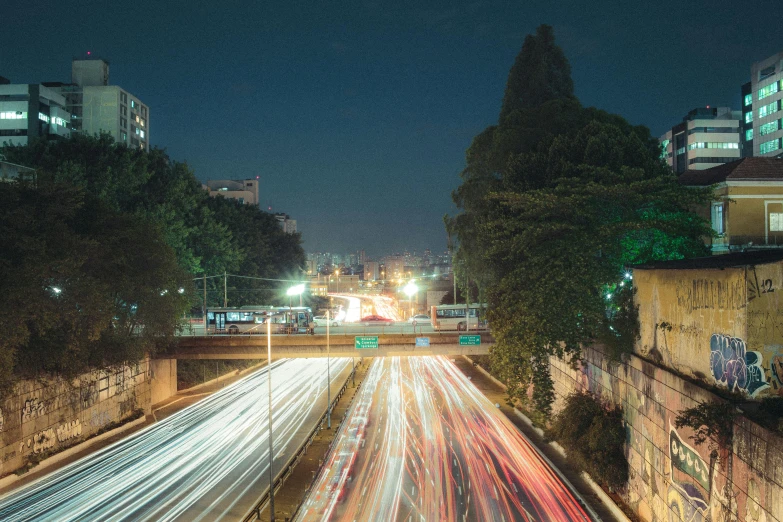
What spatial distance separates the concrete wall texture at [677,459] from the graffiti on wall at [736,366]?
0.64 metres

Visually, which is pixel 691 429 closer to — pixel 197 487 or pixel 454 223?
pixel 197 487

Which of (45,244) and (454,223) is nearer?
(45,244)

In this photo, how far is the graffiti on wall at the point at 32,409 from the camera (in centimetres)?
2478

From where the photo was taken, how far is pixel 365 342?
38.4 meters

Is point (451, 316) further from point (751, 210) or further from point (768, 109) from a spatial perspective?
point (768, 109)

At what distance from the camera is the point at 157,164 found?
48000 millimetres

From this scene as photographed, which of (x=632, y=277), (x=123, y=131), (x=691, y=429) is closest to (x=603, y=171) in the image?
(x=632, y=277)

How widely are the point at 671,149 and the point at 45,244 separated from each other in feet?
295

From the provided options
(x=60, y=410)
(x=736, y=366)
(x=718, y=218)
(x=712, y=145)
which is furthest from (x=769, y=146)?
(x=60, y=410)

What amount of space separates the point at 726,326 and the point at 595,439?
8.17 meters

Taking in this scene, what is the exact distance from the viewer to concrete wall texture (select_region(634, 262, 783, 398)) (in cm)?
1328

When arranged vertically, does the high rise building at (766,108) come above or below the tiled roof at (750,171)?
above

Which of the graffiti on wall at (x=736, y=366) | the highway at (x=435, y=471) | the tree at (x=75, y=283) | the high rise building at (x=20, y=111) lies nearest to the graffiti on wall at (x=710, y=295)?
the graffiti on wall at (x=736, y=366)

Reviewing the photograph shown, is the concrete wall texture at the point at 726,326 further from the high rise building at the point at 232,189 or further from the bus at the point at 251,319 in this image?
the high rise building at the point at 232,189
